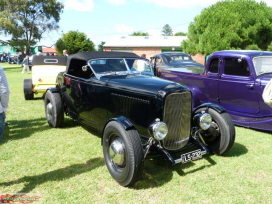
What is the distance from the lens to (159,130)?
3.29 m

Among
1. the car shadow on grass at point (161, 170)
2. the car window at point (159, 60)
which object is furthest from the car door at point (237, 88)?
the car window at point (159, 60)

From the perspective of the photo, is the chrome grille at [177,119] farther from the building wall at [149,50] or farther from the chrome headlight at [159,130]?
the building wall at [149,50]

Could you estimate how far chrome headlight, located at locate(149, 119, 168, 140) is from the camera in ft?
10.7

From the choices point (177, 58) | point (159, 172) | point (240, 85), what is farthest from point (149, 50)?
point (159, 172)

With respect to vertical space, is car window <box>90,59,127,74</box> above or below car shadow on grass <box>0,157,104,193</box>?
above

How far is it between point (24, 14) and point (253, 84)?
123 feet

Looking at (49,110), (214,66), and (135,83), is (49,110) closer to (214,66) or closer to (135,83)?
(135,83)

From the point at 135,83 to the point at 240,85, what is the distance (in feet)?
10.3

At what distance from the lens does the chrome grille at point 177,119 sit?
3574 millimetres

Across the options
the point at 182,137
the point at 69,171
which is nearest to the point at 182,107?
the point at 182,137

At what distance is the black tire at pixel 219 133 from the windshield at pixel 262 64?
2.27m

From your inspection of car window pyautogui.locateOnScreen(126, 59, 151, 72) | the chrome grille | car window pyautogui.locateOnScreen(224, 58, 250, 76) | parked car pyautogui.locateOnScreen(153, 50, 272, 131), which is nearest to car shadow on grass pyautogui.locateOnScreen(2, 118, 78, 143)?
car window pyautogui.locateOnScreen(126, 59, 151, 72)

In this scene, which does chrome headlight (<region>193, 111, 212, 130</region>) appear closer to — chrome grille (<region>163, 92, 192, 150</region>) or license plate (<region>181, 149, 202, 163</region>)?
chrome grille (<region>163, 92, 192, 150</region>)

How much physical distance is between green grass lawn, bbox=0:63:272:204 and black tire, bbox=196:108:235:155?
19 centimetres
